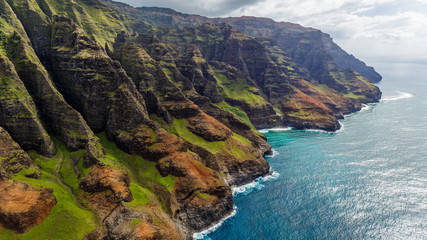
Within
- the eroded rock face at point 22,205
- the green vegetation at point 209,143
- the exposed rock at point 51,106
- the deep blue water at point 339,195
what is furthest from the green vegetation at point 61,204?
the green vegetation at point 209,143

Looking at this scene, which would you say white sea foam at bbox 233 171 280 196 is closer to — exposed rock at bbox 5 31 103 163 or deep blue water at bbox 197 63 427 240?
deep blue water at bbox 197 63 427 240

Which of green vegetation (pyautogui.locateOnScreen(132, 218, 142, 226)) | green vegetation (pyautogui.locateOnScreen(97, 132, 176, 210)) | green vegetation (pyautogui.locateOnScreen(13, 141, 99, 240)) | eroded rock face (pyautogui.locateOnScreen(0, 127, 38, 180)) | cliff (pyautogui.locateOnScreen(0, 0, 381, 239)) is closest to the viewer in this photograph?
green vegetation (pyautogui.locateOnScreen(13, 141, 99, 240))

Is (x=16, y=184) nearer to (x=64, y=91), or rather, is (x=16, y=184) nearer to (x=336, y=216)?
(x=64, y=91)

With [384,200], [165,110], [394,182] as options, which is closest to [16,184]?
[165,110]

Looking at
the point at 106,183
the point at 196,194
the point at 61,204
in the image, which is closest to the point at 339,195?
the point at 196,194

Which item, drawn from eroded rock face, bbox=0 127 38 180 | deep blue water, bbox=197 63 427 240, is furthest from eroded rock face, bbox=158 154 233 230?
eroded rock face, bbox=0 127 38 180

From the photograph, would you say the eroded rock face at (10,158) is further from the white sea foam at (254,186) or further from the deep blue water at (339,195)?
the white sea foam at (254,186)

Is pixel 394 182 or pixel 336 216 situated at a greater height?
pixel 394 182
